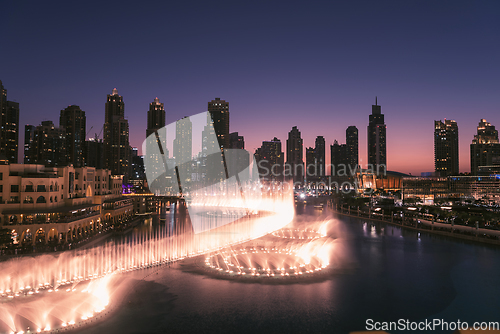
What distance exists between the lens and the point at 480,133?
15750 cm

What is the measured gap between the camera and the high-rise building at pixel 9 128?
11406cm

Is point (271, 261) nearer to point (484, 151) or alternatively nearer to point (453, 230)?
point (453, 230)

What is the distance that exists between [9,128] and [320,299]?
13677 centimetres

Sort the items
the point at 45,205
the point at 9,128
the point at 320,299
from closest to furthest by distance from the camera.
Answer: the point at 320,299 < the point at 45,205 < the point at 9,128

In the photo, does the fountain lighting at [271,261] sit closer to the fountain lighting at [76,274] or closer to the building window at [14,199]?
the fountain lighting at [76,274]

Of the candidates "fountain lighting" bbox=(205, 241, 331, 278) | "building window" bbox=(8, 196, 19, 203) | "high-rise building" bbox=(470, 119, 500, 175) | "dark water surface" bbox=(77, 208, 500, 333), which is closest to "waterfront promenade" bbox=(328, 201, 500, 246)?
"dark water surface" bbox=(77, 208, 500, 333)

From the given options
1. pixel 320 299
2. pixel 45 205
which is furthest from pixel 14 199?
pixel 320 299

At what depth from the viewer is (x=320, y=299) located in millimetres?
18797

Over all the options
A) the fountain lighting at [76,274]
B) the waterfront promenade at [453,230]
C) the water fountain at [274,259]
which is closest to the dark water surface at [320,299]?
the water fountain at [274,259]

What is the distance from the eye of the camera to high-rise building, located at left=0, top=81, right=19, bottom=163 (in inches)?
4491

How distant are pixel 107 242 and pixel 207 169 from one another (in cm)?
13408

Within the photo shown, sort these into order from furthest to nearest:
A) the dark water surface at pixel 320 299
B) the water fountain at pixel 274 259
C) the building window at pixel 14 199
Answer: the building window at pixel 14 199, the water fountain at pixel 274 259, the dark water surface at pixel 320 299

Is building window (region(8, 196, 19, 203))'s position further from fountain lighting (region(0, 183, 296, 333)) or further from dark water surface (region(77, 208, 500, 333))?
dark water surface (region(77, 208, 500, 333))

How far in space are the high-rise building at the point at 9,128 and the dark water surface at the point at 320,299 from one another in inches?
4713
